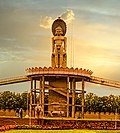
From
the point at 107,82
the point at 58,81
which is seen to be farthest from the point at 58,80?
the point at 107,82

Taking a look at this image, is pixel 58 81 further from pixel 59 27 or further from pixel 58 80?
pixel 59 27

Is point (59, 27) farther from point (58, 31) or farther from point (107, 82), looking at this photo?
point (107, 82)

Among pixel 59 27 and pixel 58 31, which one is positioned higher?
pixel 59 27

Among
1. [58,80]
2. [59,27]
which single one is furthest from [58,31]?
[58,80]

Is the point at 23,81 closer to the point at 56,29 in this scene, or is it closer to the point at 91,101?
the point at 56,29

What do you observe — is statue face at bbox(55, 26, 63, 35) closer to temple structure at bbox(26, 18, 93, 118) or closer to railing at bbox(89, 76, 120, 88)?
temple structure at bbox(26, 18, 93, 118)

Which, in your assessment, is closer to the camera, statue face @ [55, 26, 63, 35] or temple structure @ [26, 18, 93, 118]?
temple structure @ [26, 18, 93, 118]

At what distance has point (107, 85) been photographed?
238ft

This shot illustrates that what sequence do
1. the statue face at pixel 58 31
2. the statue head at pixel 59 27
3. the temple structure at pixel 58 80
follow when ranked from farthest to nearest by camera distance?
the statue head at pixel 59 27 → the statue face at pixel 58 31 → the temple structure at pixel 58 80

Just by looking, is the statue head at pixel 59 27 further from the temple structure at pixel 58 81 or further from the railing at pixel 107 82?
the railing at pixel 107 82

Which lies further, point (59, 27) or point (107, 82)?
point (59, 27)

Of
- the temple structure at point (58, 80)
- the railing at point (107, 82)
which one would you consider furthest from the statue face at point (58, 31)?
the railing at point (107, 82)

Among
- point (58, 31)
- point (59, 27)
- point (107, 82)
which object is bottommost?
point (107, 82)

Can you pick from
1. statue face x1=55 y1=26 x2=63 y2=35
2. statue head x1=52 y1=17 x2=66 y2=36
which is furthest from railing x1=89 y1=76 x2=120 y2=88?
statue head x1=52 y1=17 x2=66 y2=36
